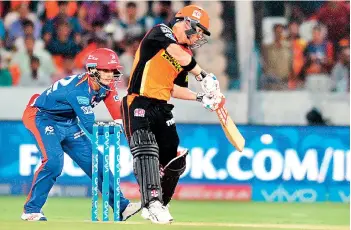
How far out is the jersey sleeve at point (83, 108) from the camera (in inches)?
328

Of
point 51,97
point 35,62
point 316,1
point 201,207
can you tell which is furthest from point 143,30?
point 51,97

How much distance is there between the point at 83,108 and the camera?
27.4 ft

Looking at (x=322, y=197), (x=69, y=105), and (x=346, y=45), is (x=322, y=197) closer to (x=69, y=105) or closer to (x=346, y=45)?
(x=346, y=45)

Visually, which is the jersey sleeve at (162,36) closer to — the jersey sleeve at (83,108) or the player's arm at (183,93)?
the player's arm at (183,93)

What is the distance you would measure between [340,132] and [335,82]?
1227 mm

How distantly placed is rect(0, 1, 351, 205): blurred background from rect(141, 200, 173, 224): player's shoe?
174 inches

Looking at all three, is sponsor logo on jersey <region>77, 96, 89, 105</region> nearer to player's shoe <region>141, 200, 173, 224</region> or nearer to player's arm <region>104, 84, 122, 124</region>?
player's arm <region>104, 84, 122, 124</region>

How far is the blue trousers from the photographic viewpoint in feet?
28.3

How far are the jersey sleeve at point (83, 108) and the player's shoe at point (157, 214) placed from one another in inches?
40.8

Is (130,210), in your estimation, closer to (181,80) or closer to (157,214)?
(157,214)

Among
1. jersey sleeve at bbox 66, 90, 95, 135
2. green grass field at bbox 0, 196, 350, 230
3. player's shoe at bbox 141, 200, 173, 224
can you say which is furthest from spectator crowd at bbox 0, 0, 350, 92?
player's shoe at bbox 141, 200, 173, 224

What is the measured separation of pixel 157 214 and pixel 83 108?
4.13 feet

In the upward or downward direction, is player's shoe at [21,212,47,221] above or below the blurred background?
below

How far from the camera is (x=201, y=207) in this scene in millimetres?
11328
